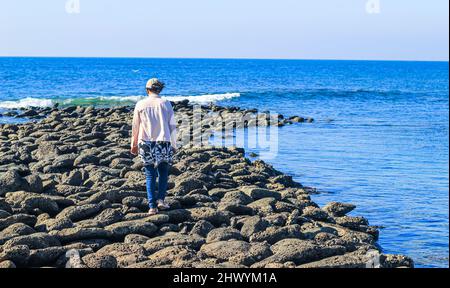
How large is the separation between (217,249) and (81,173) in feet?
14.6

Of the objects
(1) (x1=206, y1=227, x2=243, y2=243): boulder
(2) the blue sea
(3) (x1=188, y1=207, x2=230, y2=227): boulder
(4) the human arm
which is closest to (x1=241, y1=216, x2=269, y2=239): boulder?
(1) (x1=206, y1=227, x2=243, y2=243): boulder

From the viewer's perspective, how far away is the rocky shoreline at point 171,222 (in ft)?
24.7

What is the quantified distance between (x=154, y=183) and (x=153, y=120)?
0.80 metres

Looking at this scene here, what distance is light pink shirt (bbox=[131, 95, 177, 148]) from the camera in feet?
30.6

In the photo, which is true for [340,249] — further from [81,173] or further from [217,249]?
[81,173]

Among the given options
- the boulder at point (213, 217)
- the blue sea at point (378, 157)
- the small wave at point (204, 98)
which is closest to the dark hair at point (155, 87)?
the boulder at point (213, 217)

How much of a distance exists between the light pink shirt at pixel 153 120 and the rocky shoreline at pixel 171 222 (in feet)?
2.89

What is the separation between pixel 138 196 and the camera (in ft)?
32.8

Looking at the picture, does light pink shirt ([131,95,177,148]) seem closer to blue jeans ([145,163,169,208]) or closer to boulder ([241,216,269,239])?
blue jeans ([145,163,169,208])

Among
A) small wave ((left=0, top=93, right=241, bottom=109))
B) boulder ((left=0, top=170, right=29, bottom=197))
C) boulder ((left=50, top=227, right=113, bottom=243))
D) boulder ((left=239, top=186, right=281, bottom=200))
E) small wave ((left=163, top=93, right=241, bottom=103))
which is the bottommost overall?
small wave ((left=163, top=93, right=241, bottom=103))

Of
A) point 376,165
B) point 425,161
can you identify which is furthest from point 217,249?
point 425,161

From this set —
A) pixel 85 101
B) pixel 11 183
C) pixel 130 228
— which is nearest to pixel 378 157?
pixel 11 183

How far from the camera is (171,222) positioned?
30.0 feet

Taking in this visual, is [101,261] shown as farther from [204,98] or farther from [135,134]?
[204,98]
